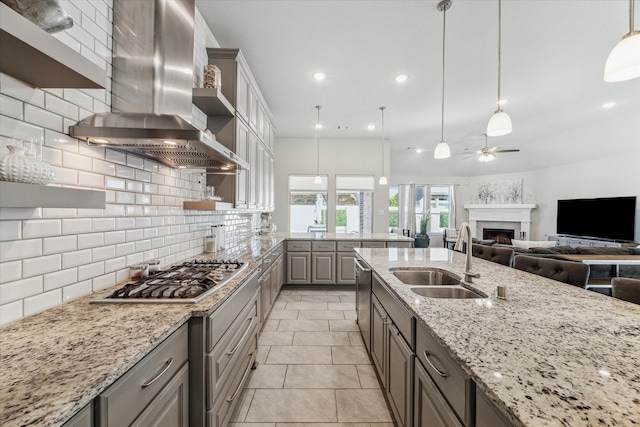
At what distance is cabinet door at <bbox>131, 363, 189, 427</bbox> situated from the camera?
0.88 metres

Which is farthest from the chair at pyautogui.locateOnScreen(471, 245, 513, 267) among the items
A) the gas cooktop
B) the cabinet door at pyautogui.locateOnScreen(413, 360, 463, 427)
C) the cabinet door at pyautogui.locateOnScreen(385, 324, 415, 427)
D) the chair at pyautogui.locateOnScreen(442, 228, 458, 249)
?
the chair at pyautogui.locateOnScreen(442, 228, 458, 249)

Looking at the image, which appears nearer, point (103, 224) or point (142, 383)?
point (142, 383)

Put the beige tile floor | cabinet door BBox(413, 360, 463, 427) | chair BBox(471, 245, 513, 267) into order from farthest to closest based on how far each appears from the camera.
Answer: chair BBox(471, 245, 513, 267)
the beige tile floor
cabinet door BBox(413, 360, 463, 427)

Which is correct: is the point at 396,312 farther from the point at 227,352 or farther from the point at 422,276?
the point at 227,352

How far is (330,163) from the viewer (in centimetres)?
658

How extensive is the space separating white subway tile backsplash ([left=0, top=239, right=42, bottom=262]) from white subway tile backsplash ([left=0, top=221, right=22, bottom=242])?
18 millimetres

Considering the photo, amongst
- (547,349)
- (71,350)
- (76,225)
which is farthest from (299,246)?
(547,349)

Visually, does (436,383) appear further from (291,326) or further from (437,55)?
(437,55)

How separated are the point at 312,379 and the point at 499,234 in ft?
29.7

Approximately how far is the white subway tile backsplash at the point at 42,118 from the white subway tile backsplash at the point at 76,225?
414mm

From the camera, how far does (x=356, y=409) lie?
1789 mm

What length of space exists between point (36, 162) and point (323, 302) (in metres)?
3.47

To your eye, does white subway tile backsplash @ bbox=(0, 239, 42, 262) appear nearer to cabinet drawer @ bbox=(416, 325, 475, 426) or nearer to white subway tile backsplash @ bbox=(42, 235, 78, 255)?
white subway tile backsplash @ bbox=(42, 235, 78, 255)

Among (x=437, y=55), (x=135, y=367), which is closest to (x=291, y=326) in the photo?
(x=135, y=367)
